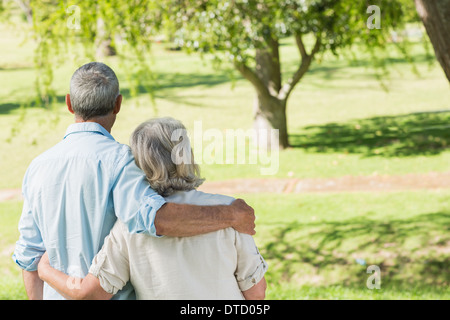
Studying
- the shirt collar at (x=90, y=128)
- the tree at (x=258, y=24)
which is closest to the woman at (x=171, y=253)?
the shirt collar at (x=90, y=128)

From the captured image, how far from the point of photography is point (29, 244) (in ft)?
8.46

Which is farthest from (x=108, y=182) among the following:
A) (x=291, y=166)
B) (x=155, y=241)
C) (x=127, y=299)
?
(x=291, y=166)

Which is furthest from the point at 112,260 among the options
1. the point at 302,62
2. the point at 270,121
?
the point at 270,121

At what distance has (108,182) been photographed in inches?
91.3

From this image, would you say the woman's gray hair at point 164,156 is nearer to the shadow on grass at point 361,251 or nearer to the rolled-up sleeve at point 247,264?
the rolled-up sleeve at point 247,264

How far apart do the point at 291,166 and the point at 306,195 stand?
2492 millimetres

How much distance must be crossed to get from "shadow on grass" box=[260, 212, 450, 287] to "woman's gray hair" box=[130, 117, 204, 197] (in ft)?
14.3

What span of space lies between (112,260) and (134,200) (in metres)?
0.24

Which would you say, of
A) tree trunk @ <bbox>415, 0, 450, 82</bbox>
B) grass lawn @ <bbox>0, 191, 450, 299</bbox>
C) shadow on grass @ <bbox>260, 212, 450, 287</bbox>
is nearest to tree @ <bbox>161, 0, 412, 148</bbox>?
grass lawn @ <bbox>0, 191, 450, 299</bbox>

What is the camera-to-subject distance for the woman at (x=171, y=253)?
2256mm

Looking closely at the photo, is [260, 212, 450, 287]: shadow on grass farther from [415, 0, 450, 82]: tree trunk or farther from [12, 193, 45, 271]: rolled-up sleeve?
[12, 193, 45, 271]: rolled-up sleeve

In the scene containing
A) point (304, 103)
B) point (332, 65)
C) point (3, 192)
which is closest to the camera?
point (3, 192)

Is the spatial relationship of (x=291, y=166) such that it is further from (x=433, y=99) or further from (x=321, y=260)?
(x=433, y=99)

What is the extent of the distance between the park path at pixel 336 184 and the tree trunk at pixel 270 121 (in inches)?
91.1
